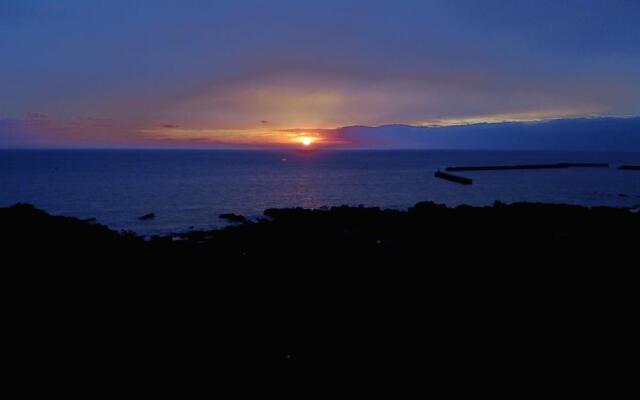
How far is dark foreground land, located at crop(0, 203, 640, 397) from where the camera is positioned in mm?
8055

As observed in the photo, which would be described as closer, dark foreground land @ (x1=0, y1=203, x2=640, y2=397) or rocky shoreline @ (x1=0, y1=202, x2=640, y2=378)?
dark foreground land @ (x1=0, y1=203, x2=640, y2=397)

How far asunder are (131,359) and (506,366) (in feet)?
22.9

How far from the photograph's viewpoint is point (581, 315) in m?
10.6

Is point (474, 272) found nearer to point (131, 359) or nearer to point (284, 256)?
point (284, 256)

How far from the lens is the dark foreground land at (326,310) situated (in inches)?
317

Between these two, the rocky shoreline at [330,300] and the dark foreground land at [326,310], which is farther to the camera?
the rocky shoreline at [330,300]

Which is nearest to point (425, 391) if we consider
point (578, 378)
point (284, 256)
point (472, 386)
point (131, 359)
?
point (472, 386)

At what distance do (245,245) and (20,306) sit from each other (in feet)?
30.6

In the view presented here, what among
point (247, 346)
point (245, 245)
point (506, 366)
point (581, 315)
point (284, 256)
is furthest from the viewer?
point (245, 245)

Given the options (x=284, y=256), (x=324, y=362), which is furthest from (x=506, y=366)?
(x=284, y=256)

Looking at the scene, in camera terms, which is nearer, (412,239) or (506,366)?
(506,366)

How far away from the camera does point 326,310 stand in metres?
11.1

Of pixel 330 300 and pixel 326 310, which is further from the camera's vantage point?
pixel 330 300

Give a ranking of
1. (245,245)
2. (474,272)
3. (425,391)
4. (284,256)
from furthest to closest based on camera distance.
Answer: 1. (245,245)
2. (284,256)
3. (474,272)
4. (425,391)
